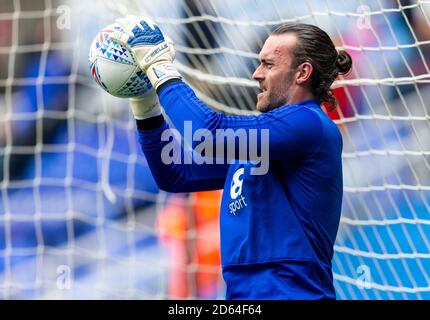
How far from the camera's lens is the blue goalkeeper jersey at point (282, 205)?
7.81 feet

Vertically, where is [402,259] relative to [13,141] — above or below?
below

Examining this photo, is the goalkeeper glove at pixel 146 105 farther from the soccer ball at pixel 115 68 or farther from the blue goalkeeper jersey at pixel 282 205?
the blue goalkeeper jersey at pixel 282 205

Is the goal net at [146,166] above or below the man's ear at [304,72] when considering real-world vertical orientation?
above

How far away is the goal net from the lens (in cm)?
371

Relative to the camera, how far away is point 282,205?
241cm

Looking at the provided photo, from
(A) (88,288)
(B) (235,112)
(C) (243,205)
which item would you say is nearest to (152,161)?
(C) (243,205)

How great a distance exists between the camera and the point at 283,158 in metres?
2.42

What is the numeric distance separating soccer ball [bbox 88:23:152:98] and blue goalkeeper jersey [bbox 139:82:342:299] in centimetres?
19

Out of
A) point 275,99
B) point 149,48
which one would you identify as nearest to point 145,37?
point 149,48

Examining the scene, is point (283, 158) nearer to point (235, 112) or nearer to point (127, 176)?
point (235, 112)

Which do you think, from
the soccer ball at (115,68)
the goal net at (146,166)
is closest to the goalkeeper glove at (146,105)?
the soccer ball at (115,68)

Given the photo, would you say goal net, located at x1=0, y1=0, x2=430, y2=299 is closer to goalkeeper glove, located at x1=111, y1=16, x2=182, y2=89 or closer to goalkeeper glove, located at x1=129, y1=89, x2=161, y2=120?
goalkeeper glove, located at x1=129, y1=89, x2=161, y2=120

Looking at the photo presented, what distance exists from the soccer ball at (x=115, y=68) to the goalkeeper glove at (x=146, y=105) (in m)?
0.06

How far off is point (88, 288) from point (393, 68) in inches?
71.6
